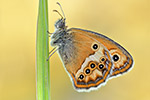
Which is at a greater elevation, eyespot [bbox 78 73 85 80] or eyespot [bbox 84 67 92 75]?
eyespot [bbox 84 67 92 75]

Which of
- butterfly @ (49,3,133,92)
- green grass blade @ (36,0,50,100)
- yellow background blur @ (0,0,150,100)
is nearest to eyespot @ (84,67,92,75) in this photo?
butterfly @ (49,3,133,92)

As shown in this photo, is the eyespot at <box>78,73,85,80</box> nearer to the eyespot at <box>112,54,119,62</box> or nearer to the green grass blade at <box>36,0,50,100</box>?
the eyespot at <box>112,54,119,62</box>

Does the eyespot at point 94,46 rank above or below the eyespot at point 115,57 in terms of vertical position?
above

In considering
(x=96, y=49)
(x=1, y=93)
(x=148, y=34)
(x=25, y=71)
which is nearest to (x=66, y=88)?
(x=25, y=71)

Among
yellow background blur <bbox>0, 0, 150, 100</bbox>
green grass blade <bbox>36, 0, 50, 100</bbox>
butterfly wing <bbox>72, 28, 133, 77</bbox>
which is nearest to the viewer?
green grass blade <bbox>36, 0, 50, 100</bbox>

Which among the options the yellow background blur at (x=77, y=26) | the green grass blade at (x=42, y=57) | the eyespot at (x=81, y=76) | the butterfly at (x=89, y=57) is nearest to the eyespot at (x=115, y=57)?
the butterfly at (x=89, y=57)

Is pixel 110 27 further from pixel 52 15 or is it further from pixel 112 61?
pixel 112 61

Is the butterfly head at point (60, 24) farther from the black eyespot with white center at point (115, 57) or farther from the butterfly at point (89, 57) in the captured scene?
the black eyespot with white center at point (115, 57)
